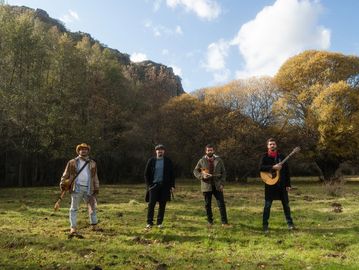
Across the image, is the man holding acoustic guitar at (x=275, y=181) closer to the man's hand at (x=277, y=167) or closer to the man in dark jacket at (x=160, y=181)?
the man's hand at (x=277, y=167)

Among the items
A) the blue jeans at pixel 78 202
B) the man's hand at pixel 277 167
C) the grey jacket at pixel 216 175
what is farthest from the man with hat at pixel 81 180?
the man's hand at pixel 277 167

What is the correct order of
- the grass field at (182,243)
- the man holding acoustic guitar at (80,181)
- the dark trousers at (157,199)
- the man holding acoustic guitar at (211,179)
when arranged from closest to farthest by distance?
1. the grass field at (182,243)
2. the man holding acoustic guitar at (80,181)
3. the dark trousers at (157,199)
4. the man holding acoustic guitar at (211,179)

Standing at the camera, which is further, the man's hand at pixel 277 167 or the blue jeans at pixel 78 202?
the man's hand at pixel 277 167

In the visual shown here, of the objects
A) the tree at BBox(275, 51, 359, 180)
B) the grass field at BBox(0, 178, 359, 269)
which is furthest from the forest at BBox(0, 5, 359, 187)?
the grass field at BBox(0, 178, 359, 269)

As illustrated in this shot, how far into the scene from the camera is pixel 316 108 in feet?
171

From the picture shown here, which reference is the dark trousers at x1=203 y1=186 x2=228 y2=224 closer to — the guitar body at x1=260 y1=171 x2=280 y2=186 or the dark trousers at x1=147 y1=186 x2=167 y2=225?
the dark trousers at x1=147 y1=186 x2=167 y2=225

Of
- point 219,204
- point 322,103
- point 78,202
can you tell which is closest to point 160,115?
point 322,103

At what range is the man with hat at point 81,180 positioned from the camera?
12.2 m

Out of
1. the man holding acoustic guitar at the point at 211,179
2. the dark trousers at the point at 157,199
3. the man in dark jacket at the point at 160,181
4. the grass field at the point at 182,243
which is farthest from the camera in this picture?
the man holding acoustic guitar at the point at 211,179

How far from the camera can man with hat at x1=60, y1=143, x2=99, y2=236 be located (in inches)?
482

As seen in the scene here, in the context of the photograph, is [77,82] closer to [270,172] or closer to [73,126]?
[73,126]

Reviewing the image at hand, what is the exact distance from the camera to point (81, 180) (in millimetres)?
12367

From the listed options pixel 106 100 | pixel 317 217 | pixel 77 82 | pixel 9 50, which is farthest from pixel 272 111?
pixel 317 217

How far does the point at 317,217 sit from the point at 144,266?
353 inches
